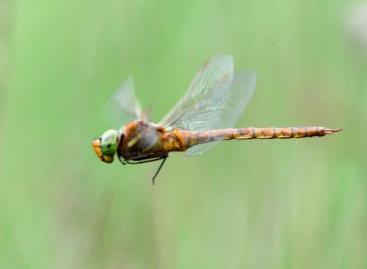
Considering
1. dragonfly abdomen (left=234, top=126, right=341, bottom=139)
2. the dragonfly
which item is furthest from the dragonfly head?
dragonfly abdomen (left=234, top=126, right=341, bottom=139)

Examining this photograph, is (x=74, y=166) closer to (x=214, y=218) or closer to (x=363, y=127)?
(x=214, y=218)

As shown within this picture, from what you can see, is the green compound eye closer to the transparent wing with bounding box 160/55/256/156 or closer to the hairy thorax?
Result: the hairy thorax

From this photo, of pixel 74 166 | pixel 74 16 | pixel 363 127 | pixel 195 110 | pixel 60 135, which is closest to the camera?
pixel 195 110

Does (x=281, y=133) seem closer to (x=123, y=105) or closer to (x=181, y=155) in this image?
(x=123, y=105)

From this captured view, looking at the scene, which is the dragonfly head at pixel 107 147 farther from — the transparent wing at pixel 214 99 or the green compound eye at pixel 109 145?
the transparent wing at pixel 214 99

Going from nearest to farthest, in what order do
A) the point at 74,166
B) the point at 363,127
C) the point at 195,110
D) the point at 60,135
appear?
the point at 195,110 → the point at 74,166 → the point at 363,127 → the point at 60,135

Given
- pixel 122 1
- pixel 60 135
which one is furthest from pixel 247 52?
pixel 60 135

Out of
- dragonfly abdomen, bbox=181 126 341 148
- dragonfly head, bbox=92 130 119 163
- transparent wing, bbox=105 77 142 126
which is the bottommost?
dragonfly head, bbox=92 130 119 163

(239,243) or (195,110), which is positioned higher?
(195,110)
